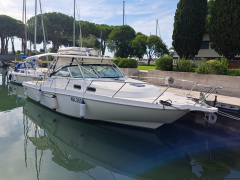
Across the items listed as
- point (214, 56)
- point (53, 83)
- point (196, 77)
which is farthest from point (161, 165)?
point (214, 56)

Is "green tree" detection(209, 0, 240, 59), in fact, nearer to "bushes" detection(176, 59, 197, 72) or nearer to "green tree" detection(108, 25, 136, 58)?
"bushes" detection(176, 59, 197, 72)

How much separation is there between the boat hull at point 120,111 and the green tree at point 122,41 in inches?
966

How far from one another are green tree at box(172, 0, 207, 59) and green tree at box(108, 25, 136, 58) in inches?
531

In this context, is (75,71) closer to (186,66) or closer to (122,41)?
(186,66)

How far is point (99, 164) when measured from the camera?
4910mm

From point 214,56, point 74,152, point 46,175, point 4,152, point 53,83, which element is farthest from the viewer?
point 214,56

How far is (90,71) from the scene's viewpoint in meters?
7.57

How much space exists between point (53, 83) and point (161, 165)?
16.9 feet

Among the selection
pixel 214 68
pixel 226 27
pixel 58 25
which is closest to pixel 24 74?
pixel 214 68

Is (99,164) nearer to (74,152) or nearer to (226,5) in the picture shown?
(74,152)

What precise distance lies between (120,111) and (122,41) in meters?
26.8

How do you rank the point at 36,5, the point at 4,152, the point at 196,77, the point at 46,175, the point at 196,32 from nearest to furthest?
the point at 46,175 < the point at 4,152 < the point at 196,77 < the point at 196,32 < the point at 36,5

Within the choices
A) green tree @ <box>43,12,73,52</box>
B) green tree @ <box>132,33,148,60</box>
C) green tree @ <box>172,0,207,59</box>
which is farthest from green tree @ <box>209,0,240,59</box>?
green tree @ <box>43,12,73,52</box>

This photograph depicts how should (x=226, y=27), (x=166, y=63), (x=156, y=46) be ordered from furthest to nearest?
(x=156, y=46)
(x=226, y=27)
(x=166, y=63)
